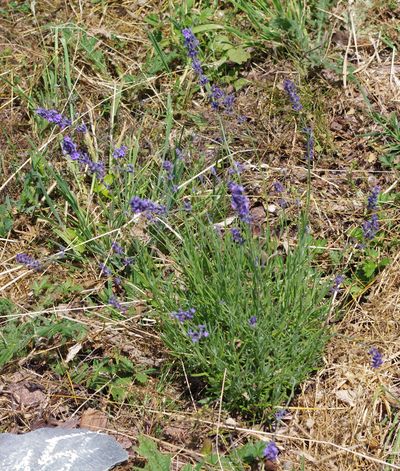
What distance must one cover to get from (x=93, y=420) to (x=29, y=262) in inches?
31.1

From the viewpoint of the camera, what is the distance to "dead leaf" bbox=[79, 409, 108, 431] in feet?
9.41

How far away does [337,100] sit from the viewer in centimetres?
375

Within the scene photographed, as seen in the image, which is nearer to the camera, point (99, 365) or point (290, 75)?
point (99, 365)

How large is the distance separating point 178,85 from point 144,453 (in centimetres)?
196

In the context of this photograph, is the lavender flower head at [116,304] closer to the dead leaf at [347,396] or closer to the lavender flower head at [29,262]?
the lavender flower head at [29,262]

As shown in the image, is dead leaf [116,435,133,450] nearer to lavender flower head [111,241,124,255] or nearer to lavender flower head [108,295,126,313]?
lavender flower head [108,295,126,313]

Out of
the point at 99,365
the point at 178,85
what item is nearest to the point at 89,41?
the point at 178,85

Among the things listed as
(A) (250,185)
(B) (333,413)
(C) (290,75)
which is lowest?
(B) (333,413)

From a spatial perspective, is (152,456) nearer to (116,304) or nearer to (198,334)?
(198,334)

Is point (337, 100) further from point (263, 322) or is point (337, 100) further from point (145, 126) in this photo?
point (263, 322)

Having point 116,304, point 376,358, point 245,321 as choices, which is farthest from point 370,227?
point 116,304

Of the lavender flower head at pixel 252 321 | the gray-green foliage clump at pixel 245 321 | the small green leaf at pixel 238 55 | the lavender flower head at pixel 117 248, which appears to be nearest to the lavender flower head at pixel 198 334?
the gray-green foliage clump at pixel 245 321

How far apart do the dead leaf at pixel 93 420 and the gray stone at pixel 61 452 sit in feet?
0.16

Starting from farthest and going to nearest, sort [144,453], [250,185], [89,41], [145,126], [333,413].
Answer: [89,41] → [145,126] → [250,185] → [333,413] → [144,453]
